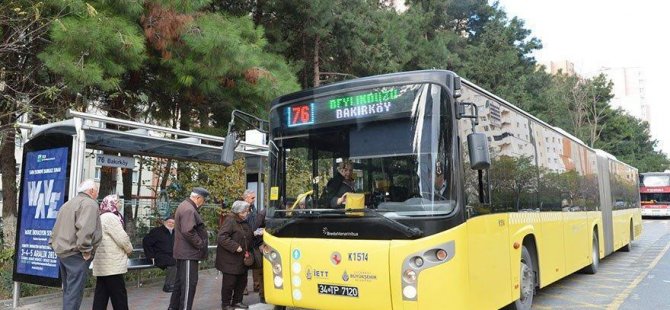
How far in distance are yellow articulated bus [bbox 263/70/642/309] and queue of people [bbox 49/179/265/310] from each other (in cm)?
125

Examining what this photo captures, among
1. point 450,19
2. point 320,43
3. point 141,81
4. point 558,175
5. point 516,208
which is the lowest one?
point 516,208

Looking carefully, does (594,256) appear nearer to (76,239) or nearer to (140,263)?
(140,263)

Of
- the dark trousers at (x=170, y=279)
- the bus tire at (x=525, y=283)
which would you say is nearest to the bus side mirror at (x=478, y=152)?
the bus tire at (x=525, y=283)

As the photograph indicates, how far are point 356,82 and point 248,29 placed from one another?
598cm

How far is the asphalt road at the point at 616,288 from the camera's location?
25.7 ft

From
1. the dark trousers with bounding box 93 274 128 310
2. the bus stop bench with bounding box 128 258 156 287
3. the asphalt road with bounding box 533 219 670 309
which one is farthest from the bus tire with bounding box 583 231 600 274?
the dark trousers with bounding box 93 274 128 310

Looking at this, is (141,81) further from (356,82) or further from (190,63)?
(356,82)

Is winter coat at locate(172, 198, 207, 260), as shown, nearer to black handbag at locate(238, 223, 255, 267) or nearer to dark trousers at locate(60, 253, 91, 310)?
black handbag at locate(238, 223, 255, 267)

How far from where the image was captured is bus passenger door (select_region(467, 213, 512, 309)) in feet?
17.1

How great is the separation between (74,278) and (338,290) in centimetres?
309

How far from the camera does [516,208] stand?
6.70 meters

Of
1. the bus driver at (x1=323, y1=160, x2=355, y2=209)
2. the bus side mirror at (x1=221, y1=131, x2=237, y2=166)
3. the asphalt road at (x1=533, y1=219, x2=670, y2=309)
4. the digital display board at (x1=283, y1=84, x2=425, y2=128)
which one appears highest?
the digital display board at (x1=283, y1=84, x2=425, y2=128)

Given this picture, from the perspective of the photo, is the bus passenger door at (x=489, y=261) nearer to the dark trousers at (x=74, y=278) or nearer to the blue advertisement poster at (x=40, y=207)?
the dark trousers at (x=74, y=278)

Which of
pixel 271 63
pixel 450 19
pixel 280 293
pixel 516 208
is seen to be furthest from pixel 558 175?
pixel 450 19
